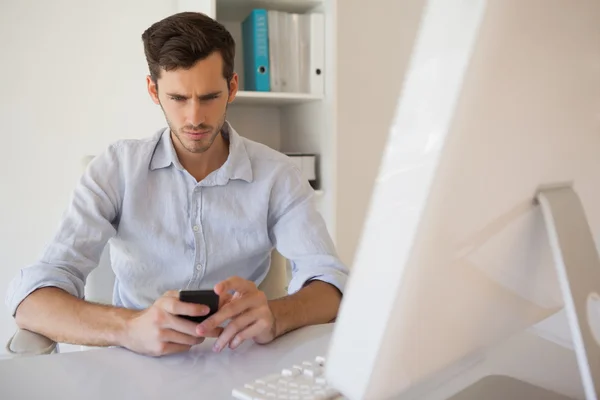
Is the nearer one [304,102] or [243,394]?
[243,394]

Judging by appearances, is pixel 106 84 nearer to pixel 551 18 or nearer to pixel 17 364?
pixel 17 364

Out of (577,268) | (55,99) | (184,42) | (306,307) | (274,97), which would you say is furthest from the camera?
(55,99)

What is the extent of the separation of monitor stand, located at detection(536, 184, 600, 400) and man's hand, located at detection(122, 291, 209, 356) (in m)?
0.58

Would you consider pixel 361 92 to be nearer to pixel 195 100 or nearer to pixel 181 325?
pixel 195 100

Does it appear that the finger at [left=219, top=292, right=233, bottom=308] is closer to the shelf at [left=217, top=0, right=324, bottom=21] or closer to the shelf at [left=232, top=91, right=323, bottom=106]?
the shelf at [left=232, top=91, right=323, bottom=106]

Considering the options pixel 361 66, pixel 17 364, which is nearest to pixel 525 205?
pixel 17 364

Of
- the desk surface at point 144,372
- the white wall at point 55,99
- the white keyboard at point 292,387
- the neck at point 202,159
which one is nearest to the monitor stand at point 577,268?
the white keyboard at point 292,387

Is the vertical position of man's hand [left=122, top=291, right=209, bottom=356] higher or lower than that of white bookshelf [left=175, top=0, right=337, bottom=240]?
lower

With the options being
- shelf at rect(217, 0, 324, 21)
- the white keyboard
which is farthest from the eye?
the white keyboard

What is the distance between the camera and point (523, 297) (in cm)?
47

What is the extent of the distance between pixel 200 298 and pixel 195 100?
0.63 meters

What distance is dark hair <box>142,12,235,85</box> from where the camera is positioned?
4.32ft

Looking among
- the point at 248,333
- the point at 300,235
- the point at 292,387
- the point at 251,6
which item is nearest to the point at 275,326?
the point at 248,333

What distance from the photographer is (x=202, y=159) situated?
4.75 feet
